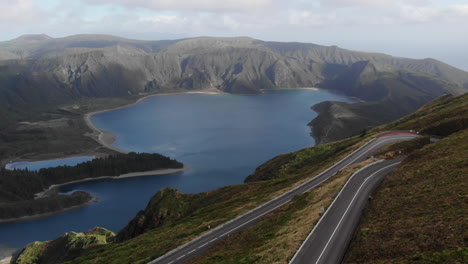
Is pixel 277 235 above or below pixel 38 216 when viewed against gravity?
above

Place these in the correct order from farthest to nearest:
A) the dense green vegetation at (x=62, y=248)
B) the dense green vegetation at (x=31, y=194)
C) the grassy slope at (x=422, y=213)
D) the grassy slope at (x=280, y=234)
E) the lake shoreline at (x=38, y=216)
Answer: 1. the dense green vegetation at (x=31, y=194)
2. the lake shoreline at (x=38, y=216)
3. the dense green vegetation at (x=62, y=248)
4. the grassy slope at (x=280, y=234)
5. the grassy slope at (x=422, y=213)

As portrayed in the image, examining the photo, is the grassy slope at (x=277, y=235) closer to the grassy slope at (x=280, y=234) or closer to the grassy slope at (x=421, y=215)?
the grassy slope at (x=280, y=234)

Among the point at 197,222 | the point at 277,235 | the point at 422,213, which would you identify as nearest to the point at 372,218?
the point at 422,213

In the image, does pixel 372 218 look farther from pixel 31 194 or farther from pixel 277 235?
pixel 31 194

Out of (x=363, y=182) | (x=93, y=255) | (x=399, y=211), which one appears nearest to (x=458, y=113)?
(x=363, y=182)

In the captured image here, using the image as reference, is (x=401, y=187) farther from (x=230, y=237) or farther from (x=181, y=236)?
(x=181, y=236)

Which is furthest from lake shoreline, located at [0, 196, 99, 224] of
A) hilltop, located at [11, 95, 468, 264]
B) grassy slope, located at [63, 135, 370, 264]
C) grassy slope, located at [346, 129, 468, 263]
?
grassy slope, located at [346, 129, 468, 263]

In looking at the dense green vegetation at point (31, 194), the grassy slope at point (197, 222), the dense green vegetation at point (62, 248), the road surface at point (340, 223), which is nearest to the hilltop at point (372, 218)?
the grassy slope at point (197, 222)
